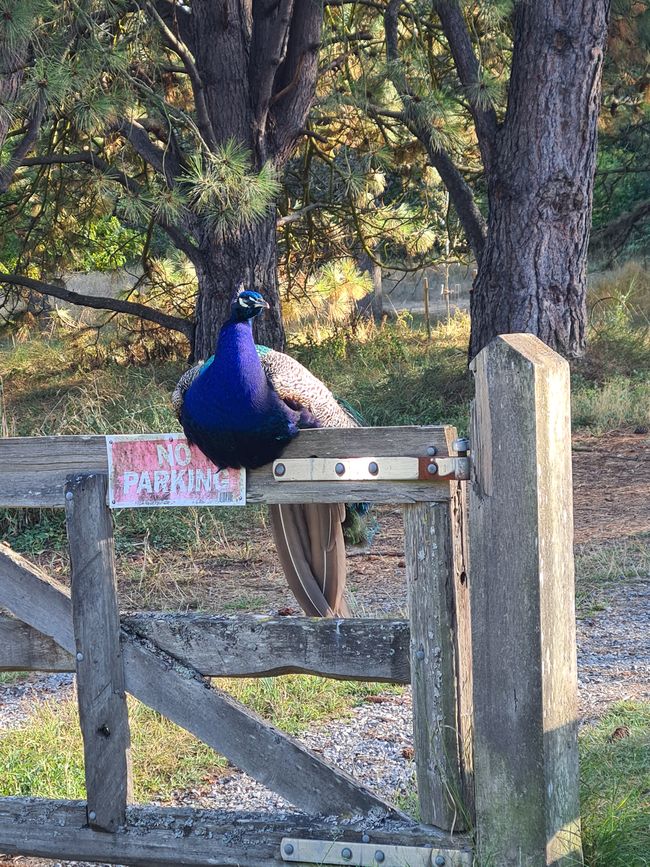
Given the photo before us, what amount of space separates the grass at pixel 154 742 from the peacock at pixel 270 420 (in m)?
0.88

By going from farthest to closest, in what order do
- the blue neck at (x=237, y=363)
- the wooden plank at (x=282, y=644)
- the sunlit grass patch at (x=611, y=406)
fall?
the sunlit grass patch at (x=611, y=406)
the blue neck at (x=237, y=363)
the wooden plank at (x=282, y=644)

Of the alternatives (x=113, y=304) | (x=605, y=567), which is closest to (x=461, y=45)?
(x=113, y=304)

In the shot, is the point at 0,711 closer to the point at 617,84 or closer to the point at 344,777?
the point at 344,777

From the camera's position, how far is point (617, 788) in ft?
10.9

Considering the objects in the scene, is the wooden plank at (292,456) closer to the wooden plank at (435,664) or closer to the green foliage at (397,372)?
the wooden plank at (435,664)

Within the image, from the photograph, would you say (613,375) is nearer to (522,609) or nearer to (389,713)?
(389,713)

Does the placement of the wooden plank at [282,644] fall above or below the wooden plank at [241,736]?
above

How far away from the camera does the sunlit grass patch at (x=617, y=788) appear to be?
2711mm

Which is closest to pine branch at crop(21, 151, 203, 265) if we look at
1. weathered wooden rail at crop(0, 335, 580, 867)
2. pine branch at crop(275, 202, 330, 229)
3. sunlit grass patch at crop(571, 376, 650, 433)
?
pine branch at crop(275, 202, 330, 229)

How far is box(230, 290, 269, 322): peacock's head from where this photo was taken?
3.31m

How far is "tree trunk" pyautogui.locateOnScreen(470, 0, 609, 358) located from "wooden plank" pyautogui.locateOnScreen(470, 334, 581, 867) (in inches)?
281

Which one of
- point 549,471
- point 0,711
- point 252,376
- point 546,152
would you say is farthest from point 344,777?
point 546,152

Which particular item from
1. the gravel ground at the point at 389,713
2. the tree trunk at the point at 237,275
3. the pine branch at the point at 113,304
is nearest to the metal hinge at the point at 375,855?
the gravel ground at the point at 389,713

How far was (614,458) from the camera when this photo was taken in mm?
8594
